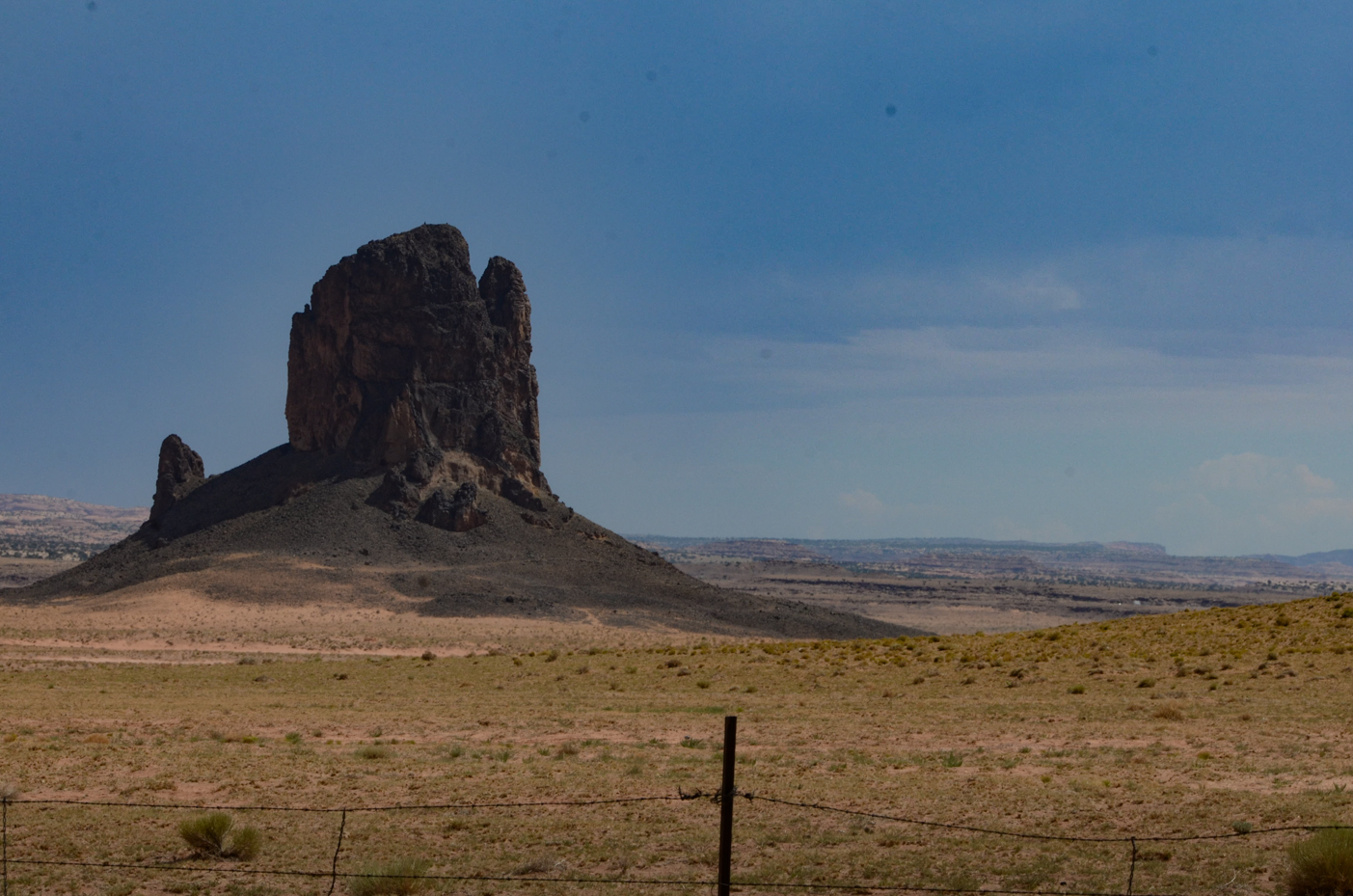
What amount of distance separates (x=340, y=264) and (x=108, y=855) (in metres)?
98.7

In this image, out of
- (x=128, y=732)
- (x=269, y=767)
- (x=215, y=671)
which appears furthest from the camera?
(x=215, y=671)

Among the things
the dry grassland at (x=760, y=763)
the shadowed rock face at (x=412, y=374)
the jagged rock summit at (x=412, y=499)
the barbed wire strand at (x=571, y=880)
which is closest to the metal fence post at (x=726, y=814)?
the barbed wire strand at (x=571, y=880)

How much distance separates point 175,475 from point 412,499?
94.4 ft

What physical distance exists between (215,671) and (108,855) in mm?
29857

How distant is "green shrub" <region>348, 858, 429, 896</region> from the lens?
10.6 m

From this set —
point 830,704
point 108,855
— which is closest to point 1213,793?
point 830,704

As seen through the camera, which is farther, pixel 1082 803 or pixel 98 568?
pixel 98 568

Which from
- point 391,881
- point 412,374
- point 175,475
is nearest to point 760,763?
point 391,881

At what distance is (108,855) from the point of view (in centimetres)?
1223

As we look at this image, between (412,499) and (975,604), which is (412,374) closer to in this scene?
(412,499)

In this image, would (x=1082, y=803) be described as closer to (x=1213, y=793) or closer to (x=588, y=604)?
(x=1213, y=793)

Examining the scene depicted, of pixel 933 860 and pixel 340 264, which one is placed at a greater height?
pixel 340 264

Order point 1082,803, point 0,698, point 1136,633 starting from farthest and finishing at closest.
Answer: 1. point 1136,633
2. point 0,698
3. point 1082,803

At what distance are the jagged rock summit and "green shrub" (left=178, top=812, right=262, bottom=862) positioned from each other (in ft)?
205
